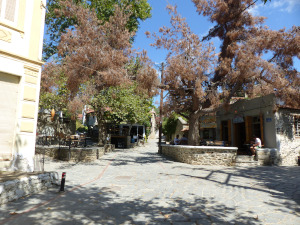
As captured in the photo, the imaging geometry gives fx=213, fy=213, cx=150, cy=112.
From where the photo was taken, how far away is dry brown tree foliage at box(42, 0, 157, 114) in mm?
10727

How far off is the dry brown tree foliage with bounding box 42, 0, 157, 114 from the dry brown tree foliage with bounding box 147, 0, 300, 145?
1.51 metres

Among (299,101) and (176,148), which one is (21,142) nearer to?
(176,148)

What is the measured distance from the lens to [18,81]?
7074 millimetres

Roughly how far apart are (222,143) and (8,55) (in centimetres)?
1186

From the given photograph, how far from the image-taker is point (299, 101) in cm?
985

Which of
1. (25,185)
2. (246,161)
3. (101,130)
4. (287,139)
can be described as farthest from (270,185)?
(101,130)

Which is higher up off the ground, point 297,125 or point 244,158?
point 297,125

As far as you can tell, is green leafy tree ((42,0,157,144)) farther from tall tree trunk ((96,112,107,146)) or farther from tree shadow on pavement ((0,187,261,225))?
tree shadow on pavement ((0,187,261,225))

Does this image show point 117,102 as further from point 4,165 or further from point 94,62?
point 4,165

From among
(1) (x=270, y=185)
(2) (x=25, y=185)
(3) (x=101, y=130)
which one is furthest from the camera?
(3) (x=101, y=130)

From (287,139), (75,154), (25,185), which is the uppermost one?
(287,139)

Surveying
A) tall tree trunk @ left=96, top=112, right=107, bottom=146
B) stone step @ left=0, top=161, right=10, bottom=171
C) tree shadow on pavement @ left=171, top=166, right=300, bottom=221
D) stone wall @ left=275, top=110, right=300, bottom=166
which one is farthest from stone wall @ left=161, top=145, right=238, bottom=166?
tall tree trunk @ left=96, top=112, right=107, bottom=146

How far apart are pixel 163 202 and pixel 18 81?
6017mm

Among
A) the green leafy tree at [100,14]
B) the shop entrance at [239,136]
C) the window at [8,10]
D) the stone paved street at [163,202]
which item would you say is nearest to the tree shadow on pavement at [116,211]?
the stone paved street at [163,202]
